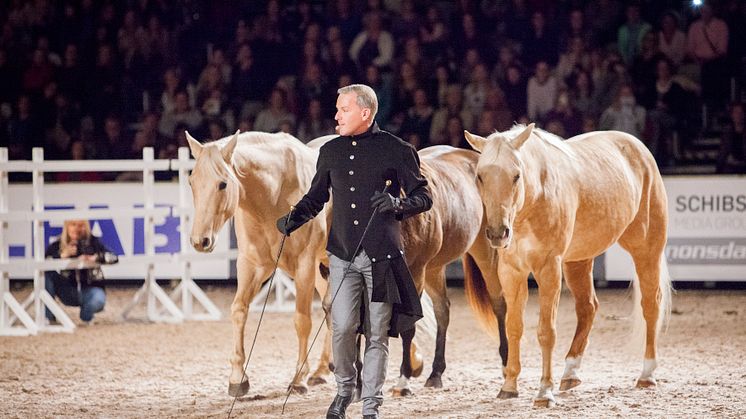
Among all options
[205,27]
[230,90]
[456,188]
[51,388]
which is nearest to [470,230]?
[456,188]

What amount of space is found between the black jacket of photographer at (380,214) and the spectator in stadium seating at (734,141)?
858 cm

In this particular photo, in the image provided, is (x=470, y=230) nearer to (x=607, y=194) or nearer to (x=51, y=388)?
(x=607, y=194)

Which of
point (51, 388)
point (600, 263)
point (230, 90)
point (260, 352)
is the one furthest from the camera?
point (230, 90)

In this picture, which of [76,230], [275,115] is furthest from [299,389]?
[275,115]

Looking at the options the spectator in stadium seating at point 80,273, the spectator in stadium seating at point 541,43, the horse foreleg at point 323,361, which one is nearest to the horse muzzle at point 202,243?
the horse foreleg at point 323,361

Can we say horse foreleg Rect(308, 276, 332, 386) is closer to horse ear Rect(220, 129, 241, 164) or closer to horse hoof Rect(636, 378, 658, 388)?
horse ear Rect(220, 129, 241, 164)

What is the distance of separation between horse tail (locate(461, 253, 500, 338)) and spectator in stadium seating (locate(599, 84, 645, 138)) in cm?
586

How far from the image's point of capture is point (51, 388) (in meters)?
7.43

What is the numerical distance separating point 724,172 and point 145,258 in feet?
22.9

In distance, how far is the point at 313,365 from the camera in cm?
826

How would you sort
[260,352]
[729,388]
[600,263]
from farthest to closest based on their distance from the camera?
[600,263], [260,352], [729,388]

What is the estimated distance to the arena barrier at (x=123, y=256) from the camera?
10.0 metres

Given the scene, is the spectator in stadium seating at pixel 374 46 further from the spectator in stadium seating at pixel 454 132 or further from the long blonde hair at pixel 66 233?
the long blonde hair at pixel 66 233

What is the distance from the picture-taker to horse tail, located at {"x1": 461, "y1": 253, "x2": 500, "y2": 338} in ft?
26.2
